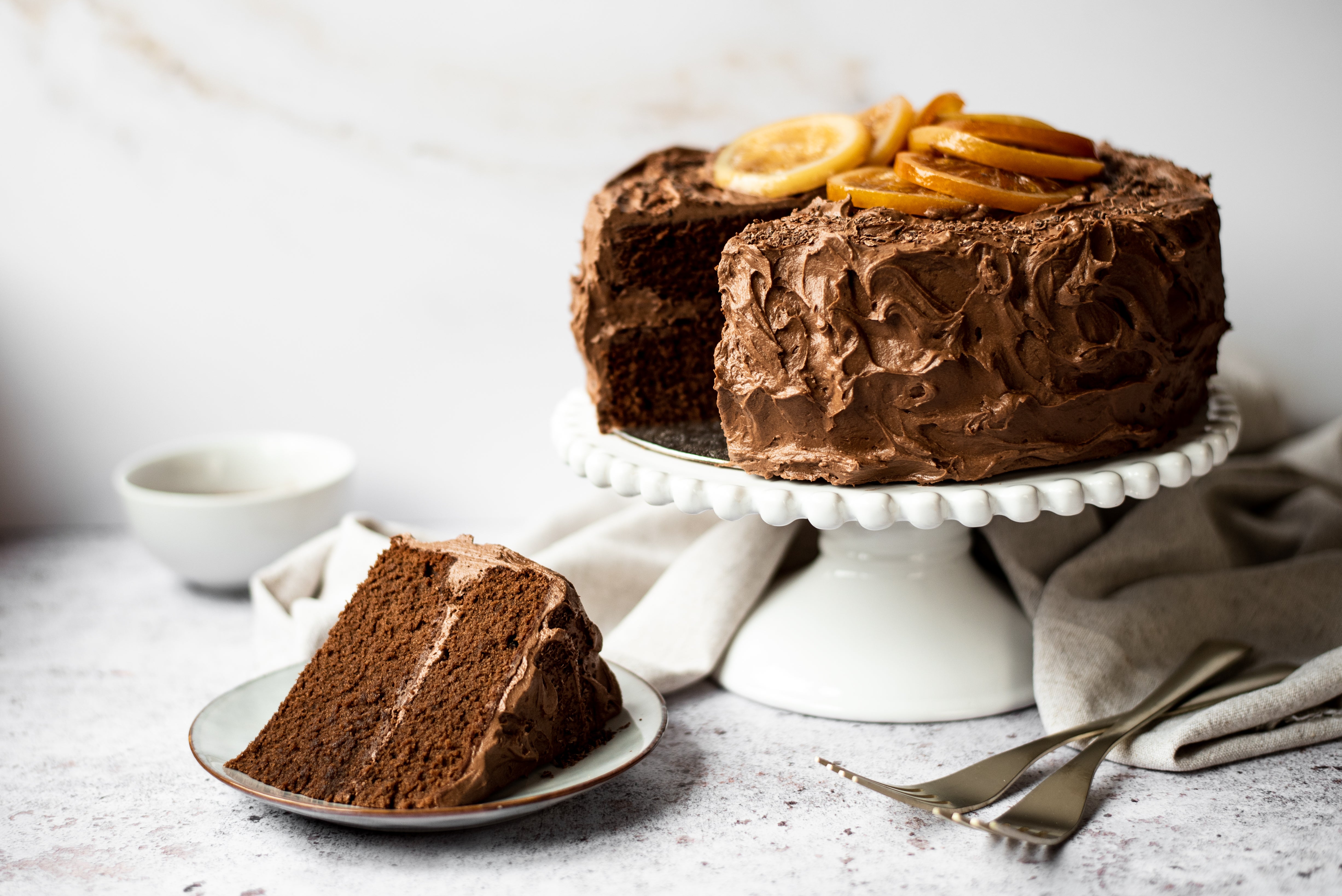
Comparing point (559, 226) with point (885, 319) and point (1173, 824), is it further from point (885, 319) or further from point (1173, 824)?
point (1173, 824)

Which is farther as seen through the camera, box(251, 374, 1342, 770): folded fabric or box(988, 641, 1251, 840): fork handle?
box(251, 374, 1342, 770): folded fabric

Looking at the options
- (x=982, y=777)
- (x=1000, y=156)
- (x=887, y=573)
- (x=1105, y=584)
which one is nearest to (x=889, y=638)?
(x=887, y=573)

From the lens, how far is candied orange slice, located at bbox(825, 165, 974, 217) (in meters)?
1.99

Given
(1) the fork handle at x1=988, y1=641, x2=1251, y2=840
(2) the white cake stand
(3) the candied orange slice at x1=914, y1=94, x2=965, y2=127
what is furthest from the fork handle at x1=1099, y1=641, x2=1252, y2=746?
(3) the candied orange slice at x1=914, y1=94, x2=965, y2=127

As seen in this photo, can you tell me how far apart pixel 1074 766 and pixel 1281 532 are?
3.57ft

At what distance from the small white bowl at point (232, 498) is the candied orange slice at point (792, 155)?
120cm

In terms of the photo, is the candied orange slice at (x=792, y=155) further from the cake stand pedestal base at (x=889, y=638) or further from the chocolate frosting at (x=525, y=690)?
the chocolate frosting at (x=525, y=690)

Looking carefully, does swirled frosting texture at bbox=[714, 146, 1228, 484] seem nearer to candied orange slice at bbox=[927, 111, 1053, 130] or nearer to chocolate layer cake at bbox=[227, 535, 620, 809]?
candied orange slice at bbox=[927, 111, 1053, 130]

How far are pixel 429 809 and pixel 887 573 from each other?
1.03 m

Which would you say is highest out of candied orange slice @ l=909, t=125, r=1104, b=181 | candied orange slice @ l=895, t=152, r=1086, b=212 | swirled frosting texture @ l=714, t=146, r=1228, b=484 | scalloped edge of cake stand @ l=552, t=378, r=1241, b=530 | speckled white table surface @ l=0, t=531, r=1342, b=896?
candied orange slice @ l=909, t=125, r=1104, b=181

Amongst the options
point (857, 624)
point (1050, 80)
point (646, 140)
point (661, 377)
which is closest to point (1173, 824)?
point (857, 624)

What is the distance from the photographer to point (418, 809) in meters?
1.62

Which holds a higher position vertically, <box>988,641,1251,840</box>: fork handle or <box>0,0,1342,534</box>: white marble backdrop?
<box>0,0,1342,534</box>: white marble backdrop

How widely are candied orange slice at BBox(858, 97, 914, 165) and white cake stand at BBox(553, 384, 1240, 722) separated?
2.16ft
